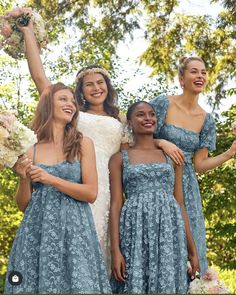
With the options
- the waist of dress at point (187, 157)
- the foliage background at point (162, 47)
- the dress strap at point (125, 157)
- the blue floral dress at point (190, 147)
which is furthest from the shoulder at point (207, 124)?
the foliage background at point (162, 47)

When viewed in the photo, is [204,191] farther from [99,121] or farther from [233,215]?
[99,121]

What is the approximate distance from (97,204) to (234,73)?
29.7 ft

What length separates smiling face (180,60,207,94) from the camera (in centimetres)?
543

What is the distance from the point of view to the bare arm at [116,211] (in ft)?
15.8

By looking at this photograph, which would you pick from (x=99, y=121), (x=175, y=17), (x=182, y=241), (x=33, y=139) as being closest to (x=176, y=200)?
(x=182, y=241)

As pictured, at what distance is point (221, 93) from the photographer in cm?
1377

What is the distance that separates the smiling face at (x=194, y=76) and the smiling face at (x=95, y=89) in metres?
0.65

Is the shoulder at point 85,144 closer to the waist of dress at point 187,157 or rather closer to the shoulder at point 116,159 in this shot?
the shoulder at point 116,159

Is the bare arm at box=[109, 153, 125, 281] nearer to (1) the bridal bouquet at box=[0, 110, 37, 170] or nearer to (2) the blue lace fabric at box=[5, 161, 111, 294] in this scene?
(2) the blue lace fabric at box=[5, 161, 111, 294]

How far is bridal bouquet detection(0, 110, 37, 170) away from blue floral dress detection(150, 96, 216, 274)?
50.7 inches

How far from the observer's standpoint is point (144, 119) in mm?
5000

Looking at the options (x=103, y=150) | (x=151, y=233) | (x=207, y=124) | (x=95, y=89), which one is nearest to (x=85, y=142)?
(x=103, y=150)

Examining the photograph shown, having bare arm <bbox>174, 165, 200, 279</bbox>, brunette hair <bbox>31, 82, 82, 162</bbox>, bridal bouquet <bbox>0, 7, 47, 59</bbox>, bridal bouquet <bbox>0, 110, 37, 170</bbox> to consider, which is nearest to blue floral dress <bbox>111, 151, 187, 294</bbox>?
bare arm <bbox>174, 165, 200, 279</bbox>

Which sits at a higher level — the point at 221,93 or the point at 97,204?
the point at 221,93
